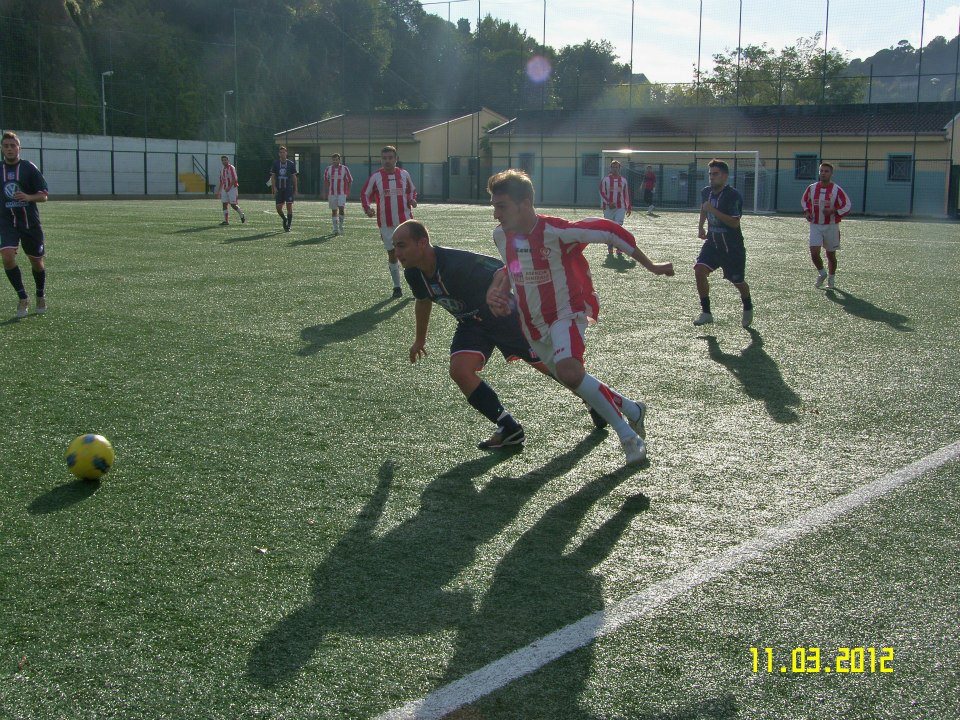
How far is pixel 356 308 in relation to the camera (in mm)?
11695

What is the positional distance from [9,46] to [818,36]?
36.3 m

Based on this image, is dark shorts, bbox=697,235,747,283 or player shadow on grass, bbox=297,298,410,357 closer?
player shadow on grass, bbox=297,298,410,357

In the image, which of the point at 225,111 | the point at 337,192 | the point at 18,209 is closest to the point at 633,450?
the point at 18,209

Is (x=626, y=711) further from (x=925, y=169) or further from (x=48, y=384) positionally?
(x=925, y=169)

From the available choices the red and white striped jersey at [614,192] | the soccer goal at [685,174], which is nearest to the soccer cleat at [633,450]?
the red and white striped jersey at [614,192]

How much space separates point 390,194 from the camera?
13914 millimetres

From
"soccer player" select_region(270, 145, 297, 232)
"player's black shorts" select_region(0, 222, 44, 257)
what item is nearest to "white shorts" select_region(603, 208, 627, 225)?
"soccer player" select_region(270, 145, 297, 232)

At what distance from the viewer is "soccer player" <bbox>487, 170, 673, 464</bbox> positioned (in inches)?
207

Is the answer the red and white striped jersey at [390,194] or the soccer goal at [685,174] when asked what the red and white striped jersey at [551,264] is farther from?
the soccer goal at [685,174]

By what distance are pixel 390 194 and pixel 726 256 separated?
5.27 m

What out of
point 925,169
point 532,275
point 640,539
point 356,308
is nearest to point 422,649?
point 640,539

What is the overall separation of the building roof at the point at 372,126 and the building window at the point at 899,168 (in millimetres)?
23042

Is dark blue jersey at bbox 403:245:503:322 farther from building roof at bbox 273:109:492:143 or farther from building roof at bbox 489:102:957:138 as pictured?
building roof at bbox 273:109:492:143

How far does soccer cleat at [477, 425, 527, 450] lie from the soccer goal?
36532 mm
